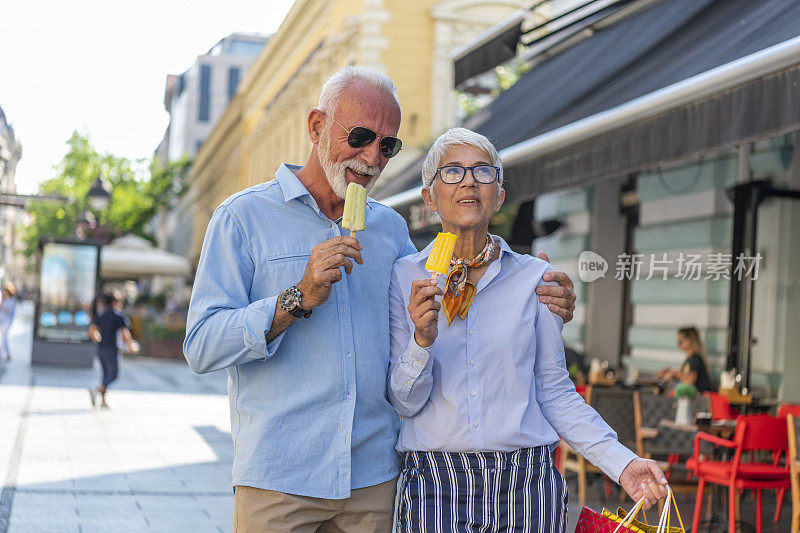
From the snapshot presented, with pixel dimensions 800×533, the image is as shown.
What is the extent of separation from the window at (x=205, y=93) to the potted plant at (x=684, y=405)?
272 ft

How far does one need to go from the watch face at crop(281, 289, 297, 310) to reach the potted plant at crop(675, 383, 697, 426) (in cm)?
675

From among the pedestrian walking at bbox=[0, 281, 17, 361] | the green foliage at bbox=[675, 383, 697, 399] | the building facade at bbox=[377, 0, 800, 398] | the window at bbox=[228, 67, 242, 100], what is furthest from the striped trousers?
the window at bbox=[228, 67, 242, 100]

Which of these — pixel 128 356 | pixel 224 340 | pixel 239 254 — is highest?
pixel 239 254

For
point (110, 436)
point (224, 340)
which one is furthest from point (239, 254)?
point (110, 436)

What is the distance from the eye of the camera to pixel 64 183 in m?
51.8

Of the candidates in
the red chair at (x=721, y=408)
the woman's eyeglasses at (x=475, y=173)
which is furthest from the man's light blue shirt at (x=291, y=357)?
the red chair at (x=721, y=408)

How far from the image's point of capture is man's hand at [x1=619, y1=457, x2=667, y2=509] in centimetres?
267

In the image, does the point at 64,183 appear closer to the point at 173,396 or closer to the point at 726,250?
the point at 173,396

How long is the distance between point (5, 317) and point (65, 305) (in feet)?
6.91

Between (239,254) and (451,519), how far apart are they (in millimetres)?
870

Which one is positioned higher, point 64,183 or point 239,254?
point 64,183

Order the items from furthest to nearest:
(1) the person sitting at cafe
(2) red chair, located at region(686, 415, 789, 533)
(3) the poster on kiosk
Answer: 1. (3) the poster on kiosk
2. (1) the person sitting at cafe
3. (2) red chair, located at region(686, 415, 789, 533)

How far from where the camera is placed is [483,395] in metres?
2.76

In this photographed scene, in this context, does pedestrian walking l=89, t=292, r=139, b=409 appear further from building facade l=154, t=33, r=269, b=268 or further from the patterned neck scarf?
building facade l=154, t=33, r=269, b=268
